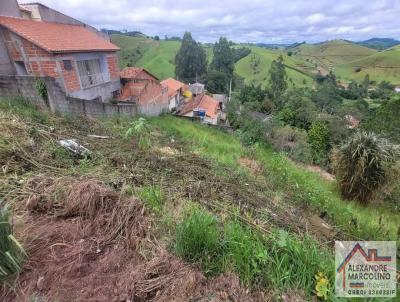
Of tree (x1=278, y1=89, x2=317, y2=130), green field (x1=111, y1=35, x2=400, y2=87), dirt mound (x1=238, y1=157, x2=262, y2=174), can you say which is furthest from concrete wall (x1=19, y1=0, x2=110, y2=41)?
green field (x1=111, y1=35, x2=400, y2=87)

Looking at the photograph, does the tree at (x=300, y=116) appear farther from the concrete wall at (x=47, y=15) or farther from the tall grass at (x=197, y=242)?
the tall grass at (x=197, y=242)

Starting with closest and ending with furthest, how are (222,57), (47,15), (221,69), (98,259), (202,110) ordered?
(98,259)
(47,15)
(202,110)
(222,57)
(221,69)

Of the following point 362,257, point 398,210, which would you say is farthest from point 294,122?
point 362,257

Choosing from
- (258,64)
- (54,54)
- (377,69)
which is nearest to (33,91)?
(54,54)

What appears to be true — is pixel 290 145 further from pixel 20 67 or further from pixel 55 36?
pixel 20 67

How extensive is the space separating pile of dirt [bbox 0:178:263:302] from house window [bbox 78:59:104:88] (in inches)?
427

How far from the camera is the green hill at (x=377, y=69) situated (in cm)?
6686

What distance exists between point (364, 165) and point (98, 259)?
5841mm

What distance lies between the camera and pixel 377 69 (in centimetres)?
7131

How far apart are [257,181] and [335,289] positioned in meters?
2.62

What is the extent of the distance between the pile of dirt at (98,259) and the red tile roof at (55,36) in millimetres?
9873

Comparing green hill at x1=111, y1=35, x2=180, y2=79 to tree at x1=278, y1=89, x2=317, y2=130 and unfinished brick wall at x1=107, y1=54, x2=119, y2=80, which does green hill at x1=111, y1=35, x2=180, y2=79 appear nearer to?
tree at x1=278, y1=89, x2=317, y2=130

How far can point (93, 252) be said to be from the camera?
188 centimetres

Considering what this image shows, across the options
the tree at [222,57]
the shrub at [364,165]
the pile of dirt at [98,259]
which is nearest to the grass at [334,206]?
the shrub at [364,165]
